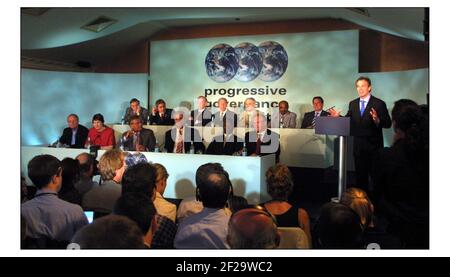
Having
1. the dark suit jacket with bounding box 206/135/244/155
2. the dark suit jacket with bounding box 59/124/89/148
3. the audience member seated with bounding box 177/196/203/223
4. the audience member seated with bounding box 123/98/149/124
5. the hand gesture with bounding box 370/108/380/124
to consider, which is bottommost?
the audience member seated with bounding box 177/196/203/223

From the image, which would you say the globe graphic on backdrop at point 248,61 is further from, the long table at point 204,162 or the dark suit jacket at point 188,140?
the long table at point 204,162

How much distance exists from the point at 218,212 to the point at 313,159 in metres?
3.89

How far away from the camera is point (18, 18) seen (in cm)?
296

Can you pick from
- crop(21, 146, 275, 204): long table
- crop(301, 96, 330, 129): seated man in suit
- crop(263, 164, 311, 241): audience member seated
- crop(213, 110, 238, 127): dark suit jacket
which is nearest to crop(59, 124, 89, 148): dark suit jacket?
crop(21, 146, 275, 204): long table

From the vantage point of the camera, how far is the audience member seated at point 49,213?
2.36 metres

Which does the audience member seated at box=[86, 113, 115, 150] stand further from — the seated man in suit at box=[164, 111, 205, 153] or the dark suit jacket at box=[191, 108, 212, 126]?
the dark suit jacket at box=[191, 108, 212, 126]

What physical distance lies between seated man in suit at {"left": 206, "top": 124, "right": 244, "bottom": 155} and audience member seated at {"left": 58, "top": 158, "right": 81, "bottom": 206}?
2387 millimetres

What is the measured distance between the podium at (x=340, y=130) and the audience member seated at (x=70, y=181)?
227 centimetres

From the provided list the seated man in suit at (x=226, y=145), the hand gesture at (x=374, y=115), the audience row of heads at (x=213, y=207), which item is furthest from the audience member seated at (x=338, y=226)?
the seated man in suit at (x=226, y=145)

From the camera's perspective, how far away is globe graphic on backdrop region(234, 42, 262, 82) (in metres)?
8.02

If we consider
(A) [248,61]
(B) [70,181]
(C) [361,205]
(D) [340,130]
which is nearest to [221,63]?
(A) [248,61]
